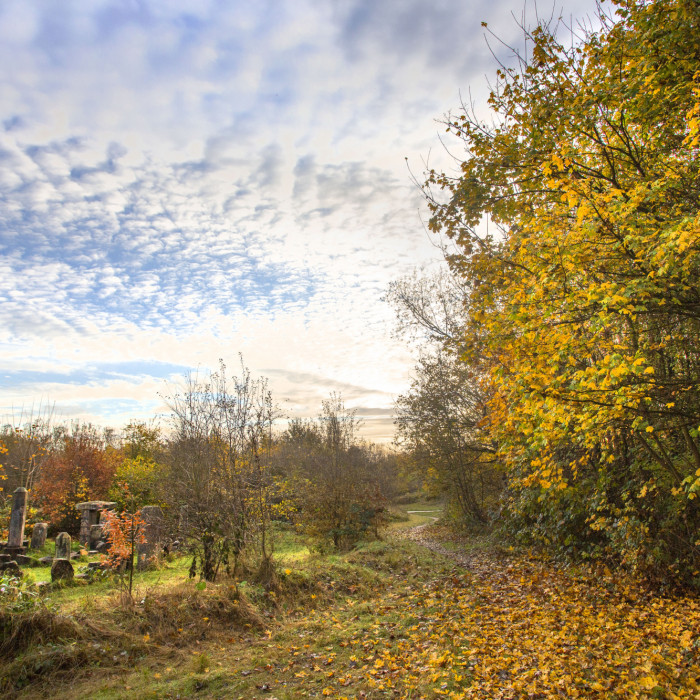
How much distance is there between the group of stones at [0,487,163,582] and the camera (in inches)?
419

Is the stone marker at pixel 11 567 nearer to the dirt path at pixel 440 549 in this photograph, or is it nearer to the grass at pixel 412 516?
the dirt path at pixel 440 549

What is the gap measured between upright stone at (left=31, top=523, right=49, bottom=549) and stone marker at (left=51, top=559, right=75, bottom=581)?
704cm

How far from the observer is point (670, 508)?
7.23 metres

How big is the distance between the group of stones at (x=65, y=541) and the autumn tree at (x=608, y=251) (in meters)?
9.77

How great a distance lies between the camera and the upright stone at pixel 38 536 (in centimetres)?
1503

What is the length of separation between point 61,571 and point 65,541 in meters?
2.40

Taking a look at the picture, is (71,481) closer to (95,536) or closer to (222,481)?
(95,536)

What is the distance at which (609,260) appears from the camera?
5.85m

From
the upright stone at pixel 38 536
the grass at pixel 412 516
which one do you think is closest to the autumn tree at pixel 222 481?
the upright stone at pixel 38 536

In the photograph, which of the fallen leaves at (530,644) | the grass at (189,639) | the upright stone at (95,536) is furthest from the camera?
the upright stone at (95,536)

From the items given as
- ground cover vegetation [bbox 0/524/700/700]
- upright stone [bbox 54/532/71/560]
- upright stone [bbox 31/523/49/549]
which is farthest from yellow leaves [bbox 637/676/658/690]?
upright stone [bbox 31/523/49/549]

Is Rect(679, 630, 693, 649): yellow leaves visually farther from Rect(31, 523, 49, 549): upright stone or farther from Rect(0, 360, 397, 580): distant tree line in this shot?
Rect(31, 523, 49, 549): upright stone

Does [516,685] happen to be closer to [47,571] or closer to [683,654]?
[683,654]

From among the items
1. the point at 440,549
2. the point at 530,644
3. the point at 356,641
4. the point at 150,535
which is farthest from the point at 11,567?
the point at 530,644
